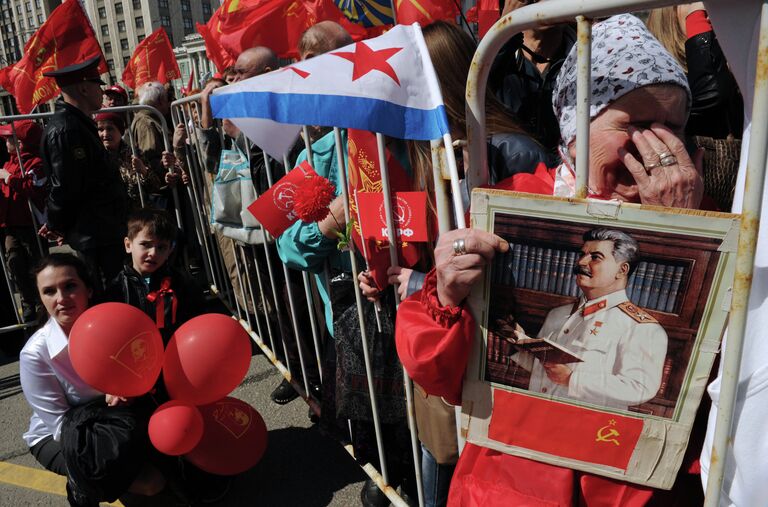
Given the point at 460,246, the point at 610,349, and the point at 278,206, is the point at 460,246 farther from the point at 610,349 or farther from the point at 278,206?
the point at 278,206

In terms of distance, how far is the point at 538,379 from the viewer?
105 cm

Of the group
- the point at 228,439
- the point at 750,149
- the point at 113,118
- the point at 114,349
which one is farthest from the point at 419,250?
the point at 113,118

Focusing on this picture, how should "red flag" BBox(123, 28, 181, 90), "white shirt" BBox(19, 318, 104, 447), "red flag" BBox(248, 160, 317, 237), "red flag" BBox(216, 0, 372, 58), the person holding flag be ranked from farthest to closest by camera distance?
"red flag" BBox(123, 28, 181, 90), "red flag" BBox(216, 0, 372, 58), "white shirt" BBox(19, 318, 104, 447), "red flag" BBox(248, 160, 317, 237), the person holding flag

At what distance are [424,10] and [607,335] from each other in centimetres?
332

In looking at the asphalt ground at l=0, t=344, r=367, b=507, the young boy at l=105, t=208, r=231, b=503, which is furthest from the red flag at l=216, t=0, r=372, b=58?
the asphalt ground at l=0, t=344, r=367, b=507

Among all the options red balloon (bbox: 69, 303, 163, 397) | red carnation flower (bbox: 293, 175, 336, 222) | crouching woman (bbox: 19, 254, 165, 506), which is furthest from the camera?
crouching woman (bbox: 19, 254, 165, 506)

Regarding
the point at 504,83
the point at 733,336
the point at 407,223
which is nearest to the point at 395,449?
the point at 407,223

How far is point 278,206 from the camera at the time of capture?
1896 mm

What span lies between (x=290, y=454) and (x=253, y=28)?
3714 millimetres

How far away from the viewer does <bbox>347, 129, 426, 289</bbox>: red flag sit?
Result: 1587 millimetres

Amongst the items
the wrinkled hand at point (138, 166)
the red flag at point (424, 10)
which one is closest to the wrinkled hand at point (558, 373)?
the red flag at point (424, 10)

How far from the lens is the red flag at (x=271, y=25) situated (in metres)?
4.80

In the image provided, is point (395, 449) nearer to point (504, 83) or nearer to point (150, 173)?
point (504, 83)

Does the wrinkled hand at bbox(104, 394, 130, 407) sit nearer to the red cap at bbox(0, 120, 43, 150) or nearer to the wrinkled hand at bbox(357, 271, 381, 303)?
the wrinkled hand at bbox(357, 271, 381, 303)
